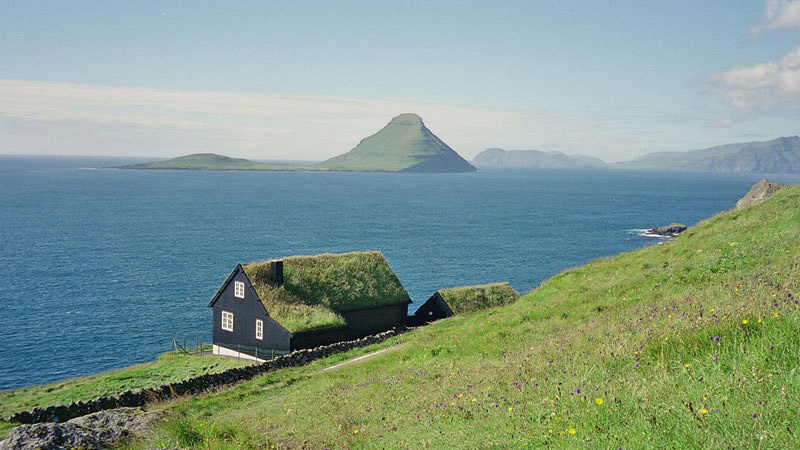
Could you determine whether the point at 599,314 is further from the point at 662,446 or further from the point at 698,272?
the point at 662,446

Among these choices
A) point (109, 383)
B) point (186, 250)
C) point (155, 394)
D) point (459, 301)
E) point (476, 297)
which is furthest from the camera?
point (186, 250)

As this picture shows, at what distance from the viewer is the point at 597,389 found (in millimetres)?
9250

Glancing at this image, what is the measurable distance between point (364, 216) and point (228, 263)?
2951 inches

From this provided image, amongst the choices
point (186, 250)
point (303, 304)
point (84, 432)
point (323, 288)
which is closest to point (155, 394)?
point (303, 304)

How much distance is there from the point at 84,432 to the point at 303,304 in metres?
32.6

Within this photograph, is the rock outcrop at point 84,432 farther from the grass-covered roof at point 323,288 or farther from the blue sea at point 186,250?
the blue sea at point 186,250

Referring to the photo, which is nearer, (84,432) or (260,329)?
(84,432)

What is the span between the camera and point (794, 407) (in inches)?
259

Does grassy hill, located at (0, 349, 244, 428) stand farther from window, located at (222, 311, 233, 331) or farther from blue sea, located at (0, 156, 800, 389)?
blue sea, located at (0, 156, 800, 389)

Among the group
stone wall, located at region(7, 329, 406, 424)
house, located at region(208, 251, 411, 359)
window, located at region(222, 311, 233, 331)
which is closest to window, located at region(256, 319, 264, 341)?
house, located at region(208, 251, 411, 359)

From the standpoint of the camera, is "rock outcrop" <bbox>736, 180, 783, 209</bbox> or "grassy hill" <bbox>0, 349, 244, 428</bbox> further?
"rock outcrop" <bbox>736, 180, 783, 209</bbox>

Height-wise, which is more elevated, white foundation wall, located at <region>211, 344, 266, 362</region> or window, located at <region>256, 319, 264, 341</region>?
window, located at <region>256, 319, 264, 341</region>

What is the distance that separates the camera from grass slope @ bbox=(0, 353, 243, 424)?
3553 cm

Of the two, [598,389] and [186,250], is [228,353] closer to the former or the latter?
[598,389]
